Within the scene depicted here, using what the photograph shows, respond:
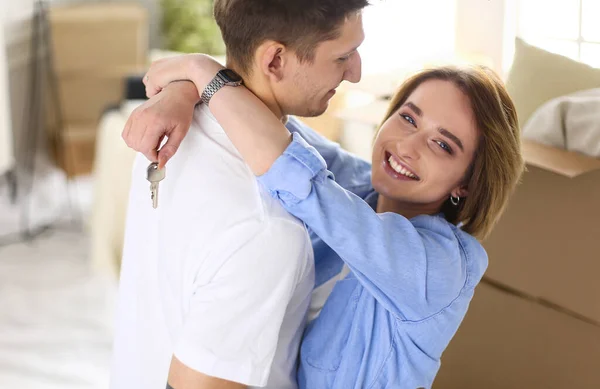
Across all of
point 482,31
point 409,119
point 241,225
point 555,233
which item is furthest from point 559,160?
point 482,31

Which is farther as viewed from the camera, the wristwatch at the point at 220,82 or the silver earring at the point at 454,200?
the silver earring at the point at 454,200

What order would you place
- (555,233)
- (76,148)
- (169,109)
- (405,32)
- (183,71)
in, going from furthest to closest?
1. (76,148)
2. (405,32)
3. (555,233)
4. (183,71)
5. (169,109)

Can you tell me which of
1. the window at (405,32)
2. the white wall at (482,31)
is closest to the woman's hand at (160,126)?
the white wall at (482,31)

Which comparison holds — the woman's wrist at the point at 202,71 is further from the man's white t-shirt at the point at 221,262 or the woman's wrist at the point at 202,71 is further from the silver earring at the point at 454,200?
the silver earring at the point at 454,200

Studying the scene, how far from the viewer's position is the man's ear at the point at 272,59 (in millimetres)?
1218

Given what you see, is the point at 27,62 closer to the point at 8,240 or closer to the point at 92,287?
the point at 8,240

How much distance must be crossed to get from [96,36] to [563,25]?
286 cm

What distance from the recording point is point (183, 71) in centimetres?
138

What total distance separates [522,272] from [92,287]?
2154 millimetres

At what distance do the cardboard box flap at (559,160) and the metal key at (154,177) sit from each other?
90cm

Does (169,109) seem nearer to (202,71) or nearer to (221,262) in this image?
(202,71)

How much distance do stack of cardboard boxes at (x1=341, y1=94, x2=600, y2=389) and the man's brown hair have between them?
2.40ft

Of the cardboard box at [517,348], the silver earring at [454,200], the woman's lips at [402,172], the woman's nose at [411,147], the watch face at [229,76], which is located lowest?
the cardboard box at [517,348]

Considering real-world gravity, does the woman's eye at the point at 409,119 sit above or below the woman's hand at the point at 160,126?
below
